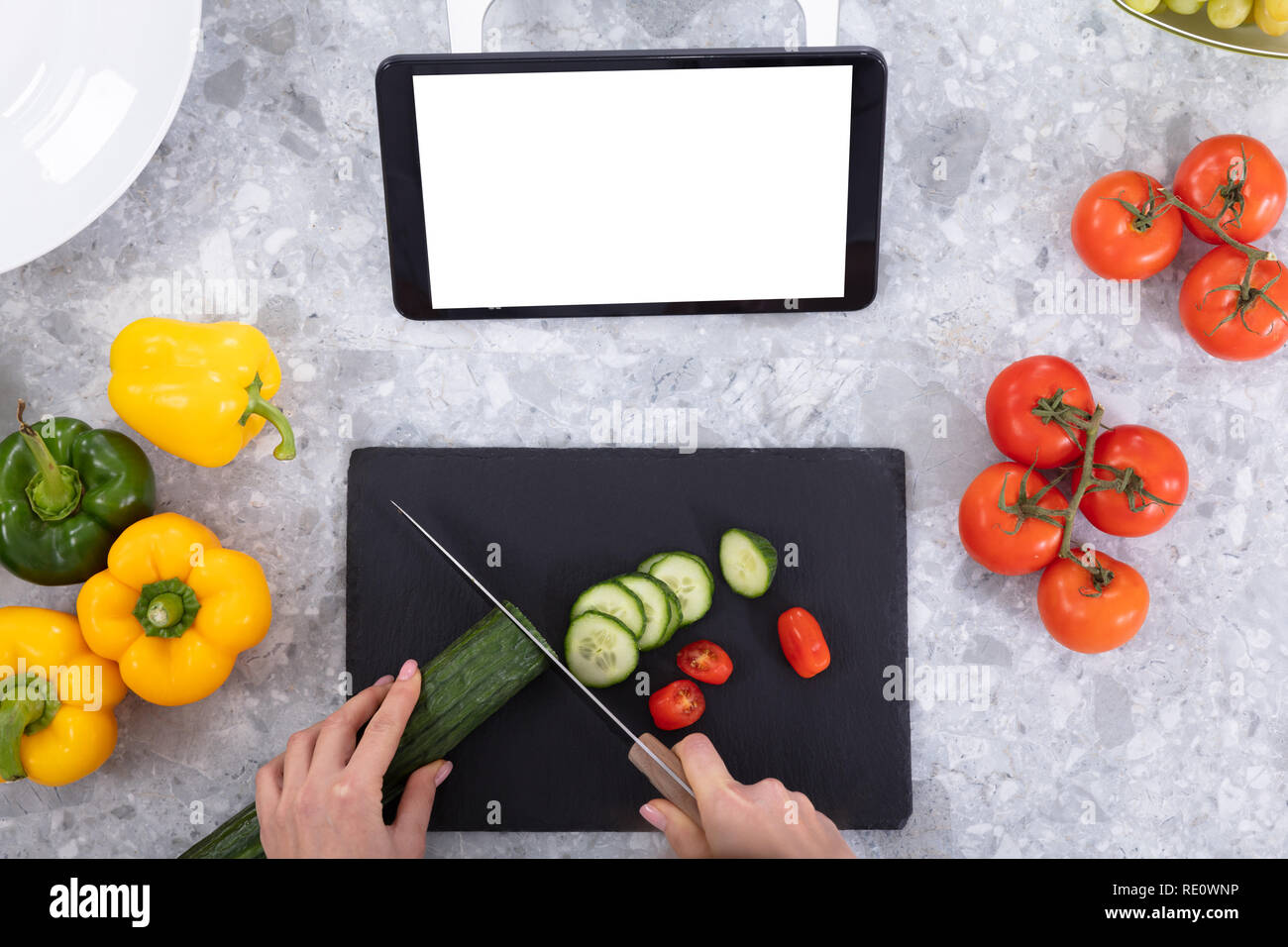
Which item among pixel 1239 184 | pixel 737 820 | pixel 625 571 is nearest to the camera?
pixel 737 820

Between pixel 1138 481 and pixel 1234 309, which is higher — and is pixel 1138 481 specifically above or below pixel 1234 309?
below

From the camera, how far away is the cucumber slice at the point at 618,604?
111 cm

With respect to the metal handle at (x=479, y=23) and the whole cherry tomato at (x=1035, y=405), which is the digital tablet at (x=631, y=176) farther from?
the whole cherry tomato at (x=1035, y=405)

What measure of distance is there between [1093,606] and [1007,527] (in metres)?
0.14

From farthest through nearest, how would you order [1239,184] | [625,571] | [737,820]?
[625,571], [1239,184], [737,820]

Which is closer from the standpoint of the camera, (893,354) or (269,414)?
(269,414)

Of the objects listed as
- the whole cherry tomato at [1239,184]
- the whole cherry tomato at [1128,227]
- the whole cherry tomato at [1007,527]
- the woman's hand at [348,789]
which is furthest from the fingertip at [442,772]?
the whole cherry tomato at [1239,184]

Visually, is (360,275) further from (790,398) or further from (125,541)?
(790,398)

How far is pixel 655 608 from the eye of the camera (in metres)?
1.11

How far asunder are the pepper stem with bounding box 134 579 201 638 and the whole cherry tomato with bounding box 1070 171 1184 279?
118 centimetres

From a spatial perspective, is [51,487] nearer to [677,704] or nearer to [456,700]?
[456,700]

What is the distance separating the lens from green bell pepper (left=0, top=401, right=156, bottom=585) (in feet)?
3.49

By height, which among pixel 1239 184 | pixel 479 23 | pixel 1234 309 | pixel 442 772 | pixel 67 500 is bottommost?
pixel 442 772

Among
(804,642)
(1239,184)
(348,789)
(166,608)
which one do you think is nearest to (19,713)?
(166,608)
